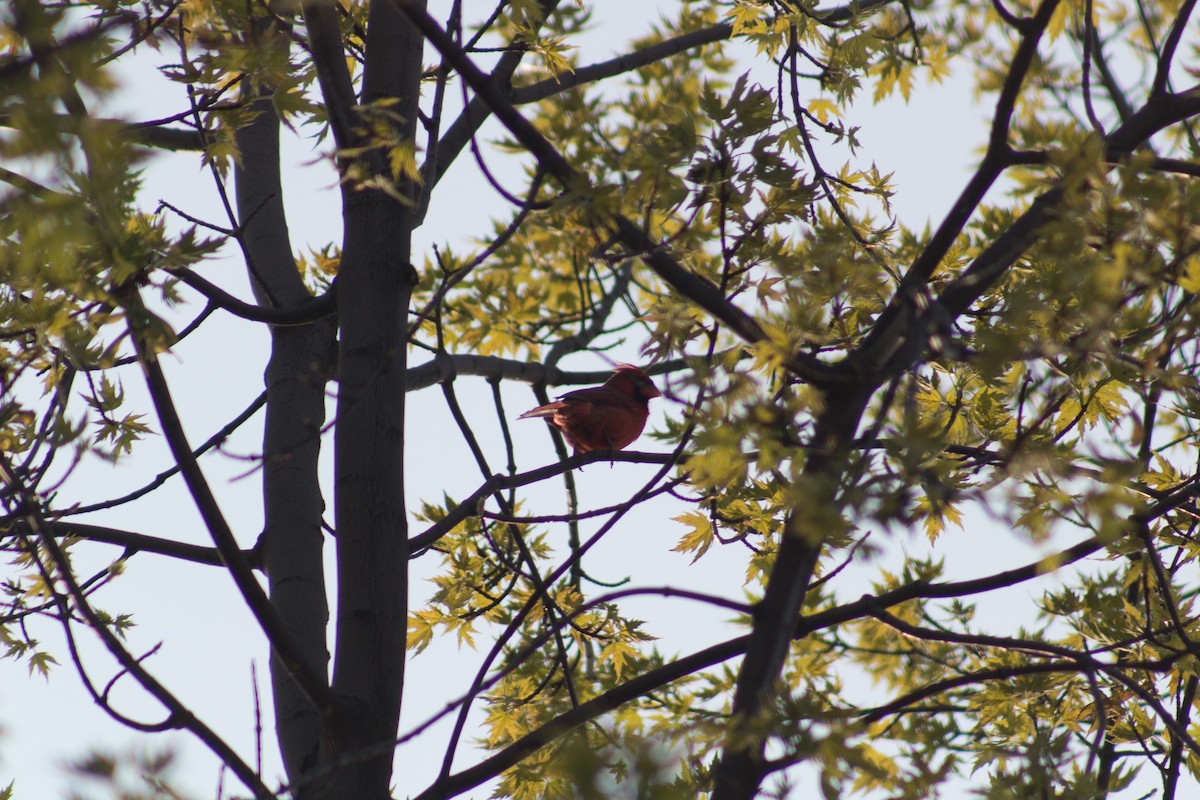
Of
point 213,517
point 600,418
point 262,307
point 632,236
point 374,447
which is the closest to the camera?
point 632,236

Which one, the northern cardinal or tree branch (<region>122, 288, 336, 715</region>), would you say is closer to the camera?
tree branch (<region>122, 288, 336, 715</region>)

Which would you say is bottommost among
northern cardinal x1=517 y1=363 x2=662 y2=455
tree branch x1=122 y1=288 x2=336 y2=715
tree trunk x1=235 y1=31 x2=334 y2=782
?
tree branch x1=122 y1=288 x2=336 y2=715

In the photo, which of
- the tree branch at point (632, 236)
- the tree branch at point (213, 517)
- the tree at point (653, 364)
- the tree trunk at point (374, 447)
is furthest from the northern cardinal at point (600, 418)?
the tree branch at point (632, 236)

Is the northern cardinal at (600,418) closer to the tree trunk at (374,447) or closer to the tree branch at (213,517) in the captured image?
the tree trunk at (374,447)

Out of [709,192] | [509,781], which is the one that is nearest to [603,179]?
[709,192]

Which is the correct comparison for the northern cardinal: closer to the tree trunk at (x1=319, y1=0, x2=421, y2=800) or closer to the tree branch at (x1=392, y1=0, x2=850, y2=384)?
the tree trunk at (x1=319, y1=0, x2=421, y2=800)

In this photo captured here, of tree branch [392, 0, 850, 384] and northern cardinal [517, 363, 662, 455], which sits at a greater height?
northern cardinal [517, 363, 662, 455]

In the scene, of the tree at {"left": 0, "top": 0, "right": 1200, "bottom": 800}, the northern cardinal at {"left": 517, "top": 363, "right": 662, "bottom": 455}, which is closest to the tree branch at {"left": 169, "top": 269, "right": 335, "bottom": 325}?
the tree at {"left": 0, "top": 0, "right": 1200, "bottom": 800}

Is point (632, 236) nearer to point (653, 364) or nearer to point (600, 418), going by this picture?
point (653, 364)

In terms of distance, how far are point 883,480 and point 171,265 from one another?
5.71ft

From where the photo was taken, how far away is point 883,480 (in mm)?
2213

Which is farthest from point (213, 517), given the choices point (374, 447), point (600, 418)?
point (600, 418)

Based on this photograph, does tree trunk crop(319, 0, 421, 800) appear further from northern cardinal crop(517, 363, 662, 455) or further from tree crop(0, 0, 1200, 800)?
northern cardinal crop(517, 363, 662, 455)

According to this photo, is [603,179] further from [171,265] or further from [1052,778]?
[1052,778]
